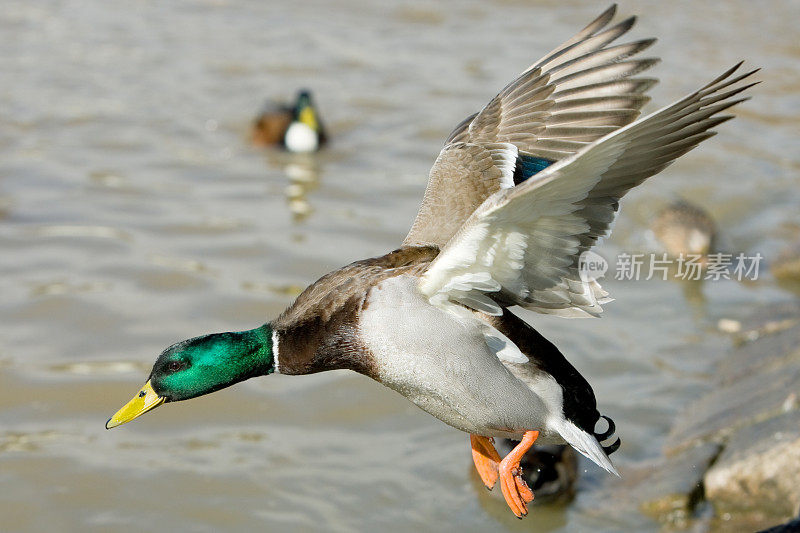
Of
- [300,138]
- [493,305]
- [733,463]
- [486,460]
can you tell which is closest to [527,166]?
[493,305]

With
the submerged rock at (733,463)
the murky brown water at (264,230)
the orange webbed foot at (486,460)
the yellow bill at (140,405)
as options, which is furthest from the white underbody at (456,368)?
the murky brown water at (264,230)

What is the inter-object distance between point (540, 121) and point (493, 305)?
3.50 ft

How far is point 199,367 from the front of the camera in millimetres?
3336

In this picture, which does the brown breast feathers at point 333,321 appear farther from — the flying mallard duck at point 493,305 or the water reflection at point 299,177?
the water reflection at point 299,177

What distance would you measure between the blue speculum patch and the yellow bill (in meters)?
1.55

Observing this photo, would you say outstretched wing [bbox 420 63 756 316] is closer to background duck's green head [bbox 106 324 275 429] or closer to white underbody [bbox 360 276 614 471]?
white underbody [bbox 360 276 614 471]

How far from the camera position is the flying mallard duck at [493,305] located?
2908 mm

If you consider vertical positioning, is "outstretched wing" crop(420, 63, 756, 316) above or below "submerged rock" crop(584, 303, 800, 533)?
above

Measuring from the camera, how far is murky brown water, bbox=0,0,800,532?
15.8ft

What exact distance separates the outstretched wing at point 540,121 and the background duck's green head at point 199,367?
2.56 ft

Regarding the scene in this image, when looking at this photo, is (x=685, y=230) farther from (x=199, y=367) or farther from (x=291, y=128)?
(x=199, y=367)

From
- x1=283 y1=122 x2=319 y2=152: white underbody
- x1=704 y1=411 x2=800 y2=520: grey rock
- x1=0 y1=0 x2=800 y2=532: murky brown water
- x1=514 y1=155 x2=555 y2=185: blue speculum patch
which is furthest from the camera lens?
x1=283 y1=122 x2=319 y2=152: white underbody

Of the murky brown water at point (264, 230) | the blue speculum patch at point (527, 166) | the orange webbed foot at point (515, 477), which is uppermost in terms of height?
the blue speculum patch at point (527, 166)

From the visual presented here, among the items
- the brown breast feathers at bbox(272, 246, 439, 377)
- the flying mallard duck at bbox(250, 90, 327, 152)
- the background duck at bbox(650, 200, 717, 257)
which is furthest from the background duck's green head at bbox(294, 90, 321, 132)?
the brown breast feathers at bbox(272, 246, 439, 377)
